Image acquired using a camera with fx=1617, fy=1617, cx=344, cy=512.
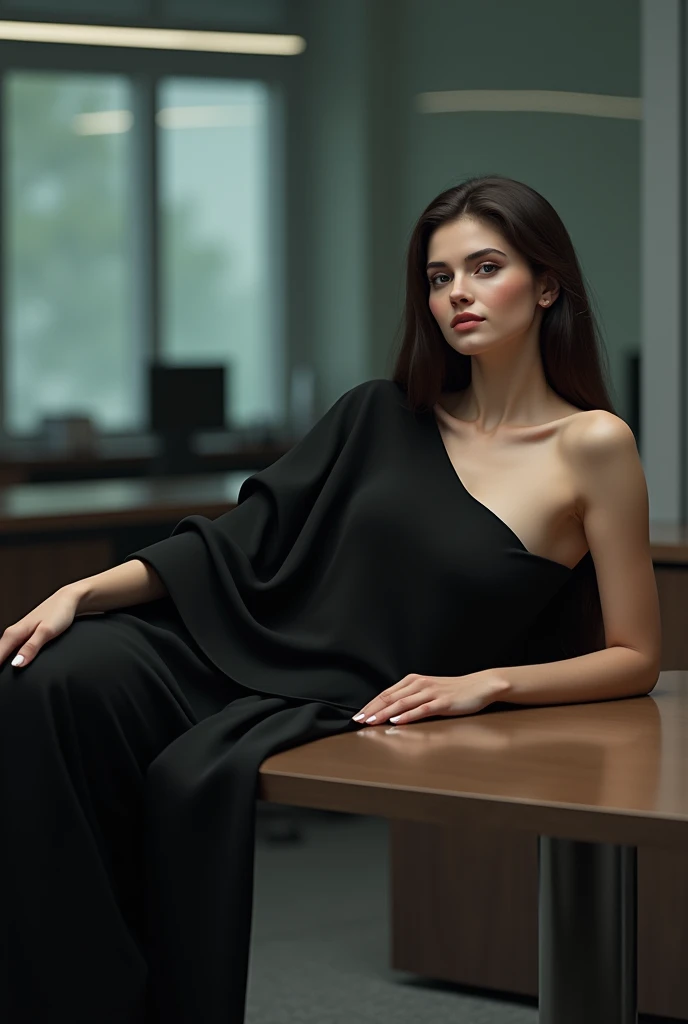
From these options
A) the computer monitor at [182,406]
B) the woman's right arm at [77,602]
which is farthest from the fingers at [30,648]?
the computer monitor at [182,406]

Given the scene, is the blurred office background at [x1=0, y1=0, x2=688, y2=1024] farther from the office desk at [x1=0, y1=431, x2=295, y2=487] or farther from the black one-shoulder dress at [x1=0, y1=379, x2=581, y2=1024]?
the black one-shoulder dress at [x1=0, y1=379, x2=581, y2=1024]

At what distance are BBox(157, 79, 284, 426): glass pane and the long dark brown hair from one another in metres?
6.63

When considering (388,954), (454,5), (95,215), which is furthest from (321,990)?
(95,215)

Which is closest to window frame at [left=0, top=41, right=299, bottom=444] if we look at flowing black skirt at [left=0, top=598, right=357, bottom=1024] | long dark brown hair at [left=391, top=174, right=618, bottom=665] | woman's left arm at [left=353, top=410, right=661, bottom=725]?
long dark brown hair at [left=391, top=174, right=618, bottom=665]

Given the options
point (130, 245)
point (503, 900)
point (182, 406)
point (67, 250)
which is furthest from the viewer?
point (130, 245)

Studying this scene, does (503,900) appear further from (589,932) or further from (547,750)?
(547,750)

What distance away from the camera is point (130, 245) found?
8.75m

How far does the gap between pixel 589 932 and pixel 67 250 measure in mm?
7136

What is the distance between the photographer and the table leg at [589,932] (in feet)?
5.96

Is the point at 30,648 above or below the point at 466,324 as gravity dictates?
below

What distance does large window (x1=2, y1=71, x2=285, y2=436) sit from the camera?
835 centimetres

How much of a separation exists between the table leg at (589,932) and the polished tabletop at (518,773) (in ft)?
0.50

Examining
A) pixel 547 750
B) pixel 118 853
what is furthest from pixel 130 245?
pixel 547 750

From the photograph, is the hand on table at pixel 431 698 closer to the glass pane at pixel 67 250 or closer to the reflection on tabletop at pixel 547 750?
the reflection on tabletop at pixel 547 750
